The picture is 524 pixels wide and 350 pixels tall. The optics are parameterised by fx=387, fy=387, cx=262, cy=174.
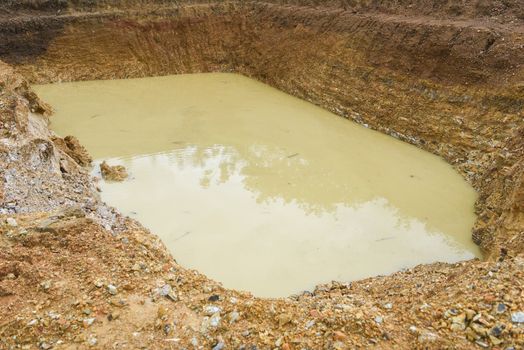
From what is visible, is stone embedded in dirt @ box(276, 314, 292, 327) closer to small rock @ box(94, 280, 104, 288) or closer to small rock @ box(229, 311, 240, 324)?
small rock @ box(229, 311, 240, 324)

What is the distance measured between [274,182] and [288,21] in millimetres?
9164

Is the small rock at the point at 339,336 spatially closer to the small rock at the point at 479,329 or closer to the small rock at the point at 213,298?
the small rock at the point at 479,329

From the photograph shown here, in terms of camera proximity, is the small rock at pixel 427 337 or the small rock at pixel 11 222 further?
the small rock at pixel 11 222

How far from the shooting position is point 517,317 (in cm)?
313

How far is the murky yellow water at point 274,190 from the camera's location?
5891 millimetres

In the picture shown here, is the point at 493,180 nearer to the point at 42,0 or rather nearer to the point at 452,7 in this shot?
the point at 452,7

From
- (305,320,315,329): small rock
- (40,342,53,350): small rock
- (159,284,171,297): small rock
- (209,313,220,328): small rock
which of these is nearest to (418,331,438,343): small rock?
(305,320,315,329): small rock

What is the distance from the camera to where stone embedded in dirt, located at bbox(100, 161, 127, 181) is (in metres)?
8.00

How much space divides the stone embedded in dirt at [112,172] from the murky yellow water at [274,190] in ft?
0.64

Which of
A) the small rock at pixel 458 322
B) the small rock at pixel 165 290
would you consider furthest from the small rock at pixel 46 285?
the small rock at pixel 458 322

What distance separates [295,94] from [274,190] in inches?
259

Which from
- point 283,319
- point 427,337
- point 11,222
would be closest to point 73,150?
point 11,222

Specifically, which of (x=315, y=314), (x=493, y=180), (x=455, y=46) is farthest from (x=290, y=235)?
(x=455, y=46)

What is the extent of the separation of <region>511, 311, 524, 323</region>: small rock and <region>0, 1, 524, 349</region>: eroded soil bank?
1 centimetres
